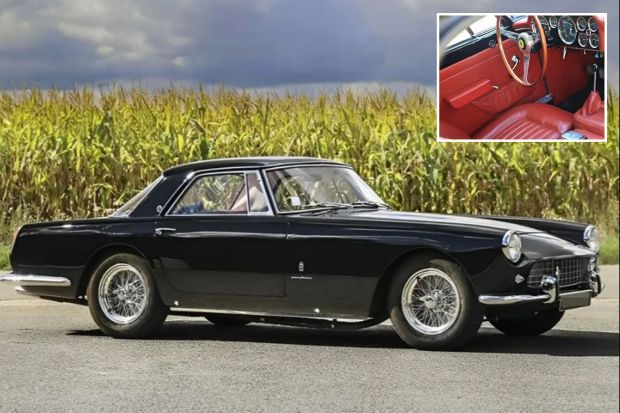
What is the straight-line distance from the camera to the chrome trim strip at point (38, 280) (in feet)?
26.6

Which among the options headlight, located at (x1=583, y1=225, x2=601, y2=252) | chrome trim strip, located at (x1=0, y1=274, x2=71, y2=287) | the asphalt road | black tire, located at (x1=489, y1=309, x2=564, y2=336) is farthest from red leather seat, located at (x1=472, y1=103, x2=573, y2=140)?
chrome trim strip, located at (x1=0, y1=274, x2=71, y2=287)

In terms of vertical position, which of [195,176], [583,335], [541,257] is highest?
[195,176]

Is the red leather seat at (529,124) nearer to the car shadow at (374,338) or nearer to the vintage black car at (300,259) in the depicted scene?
the car shadow at (374,338)

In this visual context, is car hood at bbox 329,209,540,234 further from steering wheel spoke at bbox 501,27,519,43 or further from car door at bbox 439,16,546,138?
car door at bbox 439,16,546,138

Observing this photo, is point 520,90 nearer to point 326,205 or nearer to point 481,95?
point 481,95

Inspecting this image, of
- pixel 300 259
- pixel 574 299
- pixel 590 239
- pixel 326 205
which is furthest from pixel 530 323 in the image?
pixel 300 259

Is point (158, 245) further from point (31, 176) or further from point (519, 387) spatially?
point (31, 176)

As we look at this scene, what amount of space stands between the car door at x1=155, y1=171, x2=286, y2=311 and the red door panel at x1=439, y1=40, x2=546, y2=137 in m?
7.00

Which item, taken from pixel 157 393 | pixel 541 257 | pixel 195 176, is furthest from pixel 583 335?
pixel 157 393

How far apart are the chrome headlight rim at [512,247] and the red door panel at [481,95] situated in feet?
24.9

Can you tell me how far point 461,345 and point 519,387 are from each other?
913 millimetres

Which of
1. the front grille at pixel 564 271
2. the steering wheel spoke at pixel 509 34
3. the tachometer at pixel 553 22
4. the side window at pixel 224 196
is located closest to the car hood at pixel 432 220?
the front grille at pixel 564 271

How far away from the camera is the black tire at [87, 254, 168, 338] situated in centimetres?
784

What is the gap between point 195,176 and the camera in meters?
8.04
